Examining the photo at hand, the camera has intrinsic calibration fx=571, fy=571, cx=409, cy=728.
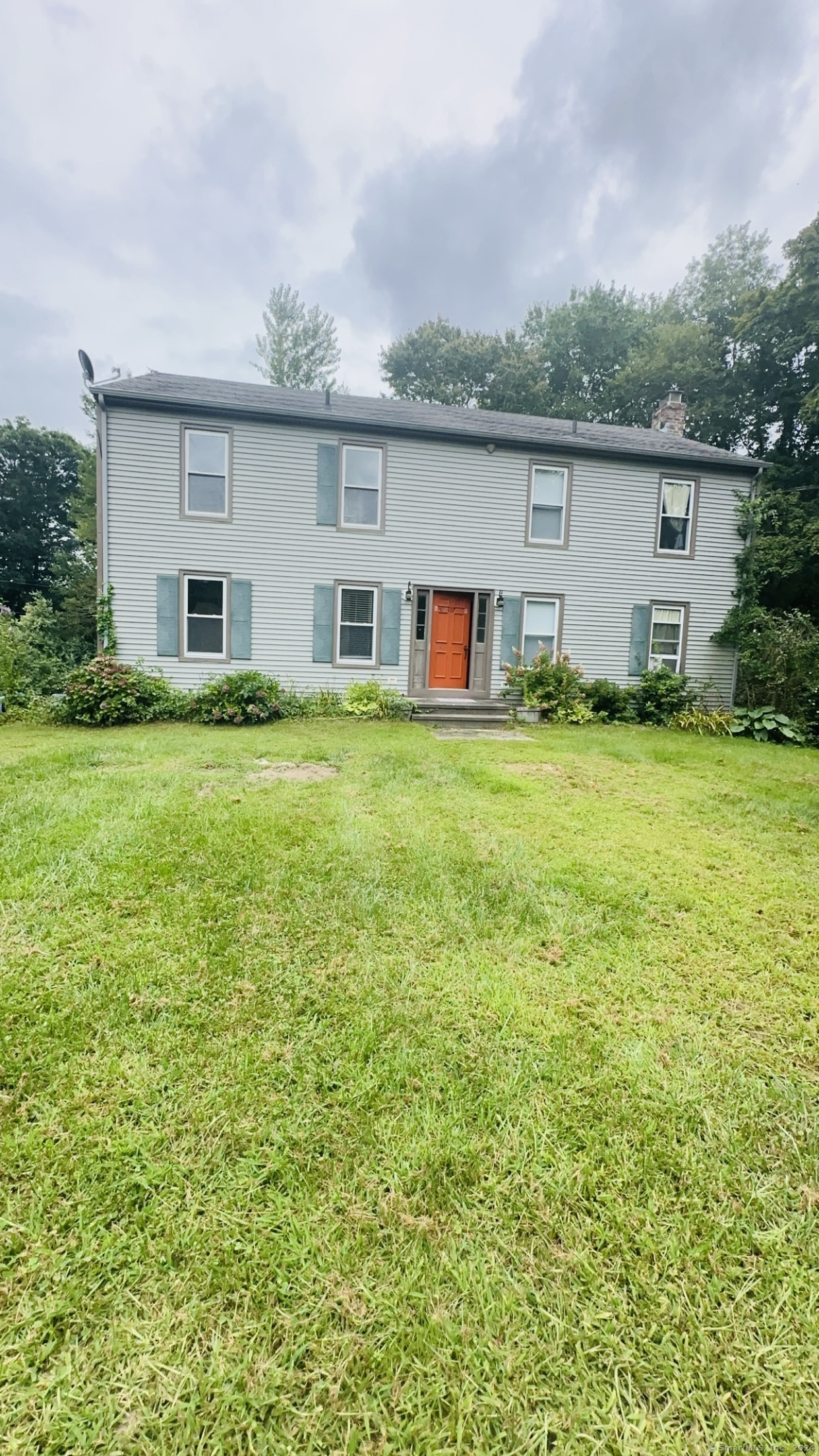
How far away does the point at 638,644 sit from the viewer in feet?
39.4

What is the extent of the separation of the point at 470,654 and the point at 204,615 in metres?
5.12

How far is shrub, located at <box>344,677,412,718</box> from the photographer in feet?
33.4

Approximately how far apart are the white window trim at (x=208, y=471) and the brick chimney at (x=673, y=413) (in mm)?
10447

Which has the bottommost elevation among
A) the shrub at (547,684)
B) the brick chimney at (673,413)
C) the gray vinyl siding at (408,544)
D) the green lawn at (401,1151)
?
the green lawn at (401,1151)

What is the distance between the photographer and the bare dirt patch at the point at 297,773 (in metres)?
5.24

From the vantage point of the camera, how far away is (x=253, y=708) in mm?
9266

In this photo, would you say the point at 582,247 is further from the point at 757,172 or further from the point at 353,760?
the point at 353,760

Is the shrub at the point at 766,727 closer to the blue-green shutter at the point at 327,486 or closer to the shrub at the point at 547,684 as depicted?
the shrub at the point at 547,684

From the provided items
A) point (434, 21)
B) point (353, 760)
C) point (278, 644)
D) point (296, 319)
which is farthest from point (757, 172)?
point (353, 760)

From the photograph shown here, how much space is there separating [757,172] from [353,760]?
→ 74.3ft

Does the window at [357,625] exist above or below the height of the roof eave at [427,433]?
below

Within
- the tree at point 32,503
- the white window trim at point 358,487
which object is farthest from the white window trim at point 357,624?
the tree at point 32,503

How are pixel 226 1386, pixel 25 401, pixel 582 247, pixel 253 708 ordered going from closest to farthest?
pixel 226 1386, pixel 253 708, pixel 582 247, pixel 25 401

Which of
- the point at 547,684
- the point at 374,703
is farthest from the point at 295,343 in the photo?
the point at 547,684
